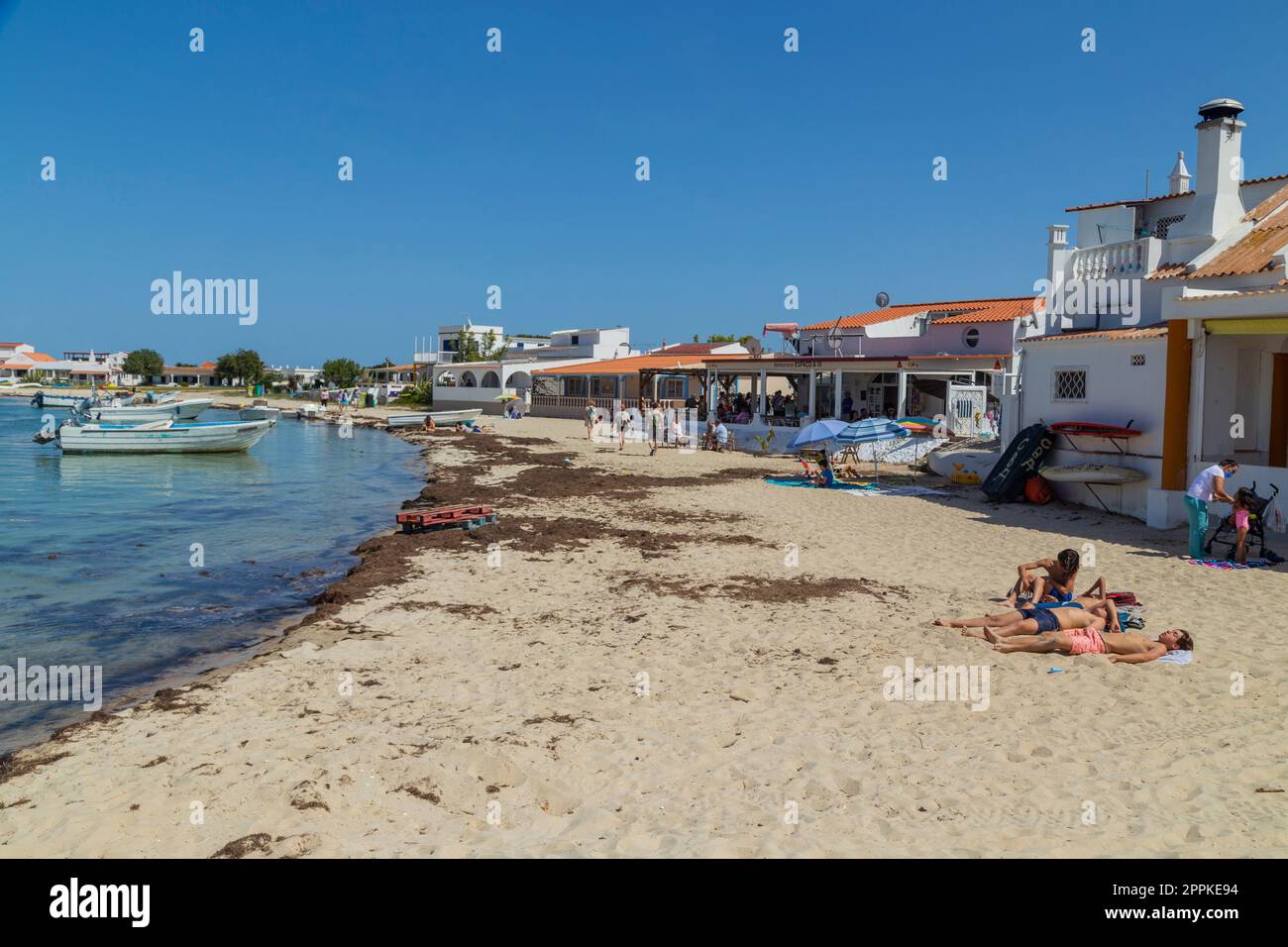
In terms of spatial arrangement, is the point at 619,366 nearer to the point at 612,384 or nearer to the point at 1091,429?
the point at 612,384

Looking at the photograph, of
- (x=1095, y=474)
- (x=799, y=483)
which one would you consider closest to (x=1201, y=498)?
(x=1095, y=474)

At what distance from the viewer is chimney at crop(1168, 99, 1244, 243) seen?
17875 mm

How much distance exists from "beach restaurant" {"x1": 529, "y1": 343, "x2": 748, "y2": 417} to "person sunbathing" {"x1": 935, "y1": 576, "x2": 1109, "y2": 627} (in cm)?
3556

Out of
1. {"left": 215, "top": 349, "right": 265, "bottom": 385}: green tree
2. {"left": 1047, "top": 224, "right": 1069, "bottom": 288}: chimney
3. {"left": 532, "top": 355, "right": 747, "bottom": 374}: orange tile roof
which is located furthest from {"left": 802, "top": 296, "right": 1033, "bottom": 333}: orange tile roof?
{"left": 215, "top": 349, "right": 265, "bottom": 385}: green tree

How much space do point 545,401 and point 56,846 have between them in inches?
2112

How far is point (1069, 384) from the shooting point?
18.7 meters

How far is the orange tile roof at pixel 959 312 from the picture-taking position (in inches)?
1126

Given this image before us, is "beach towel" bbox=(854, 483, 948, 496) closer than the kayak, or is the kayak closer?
the kayak

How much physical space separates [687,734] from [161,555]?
532 inches

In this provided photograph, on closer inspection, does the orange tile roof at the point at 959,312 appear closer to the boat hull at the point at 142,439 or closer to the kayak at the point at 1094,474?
the kayak at the point at 1094,474

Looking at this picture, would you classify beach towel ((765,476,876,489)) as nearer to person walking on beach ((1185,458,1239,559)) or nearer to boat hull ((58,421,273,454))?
person walking on beach ((1185,458,1239,559))

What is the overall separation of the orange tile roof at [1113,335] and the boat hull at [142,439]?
33.8 metres

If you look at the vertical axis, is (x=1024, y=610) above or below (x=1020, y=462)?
below

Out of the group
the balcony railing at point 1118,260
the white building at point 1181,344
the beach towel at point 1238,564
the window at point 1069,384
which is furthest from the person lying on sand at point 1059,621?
the balcony railing at point 1118,260
